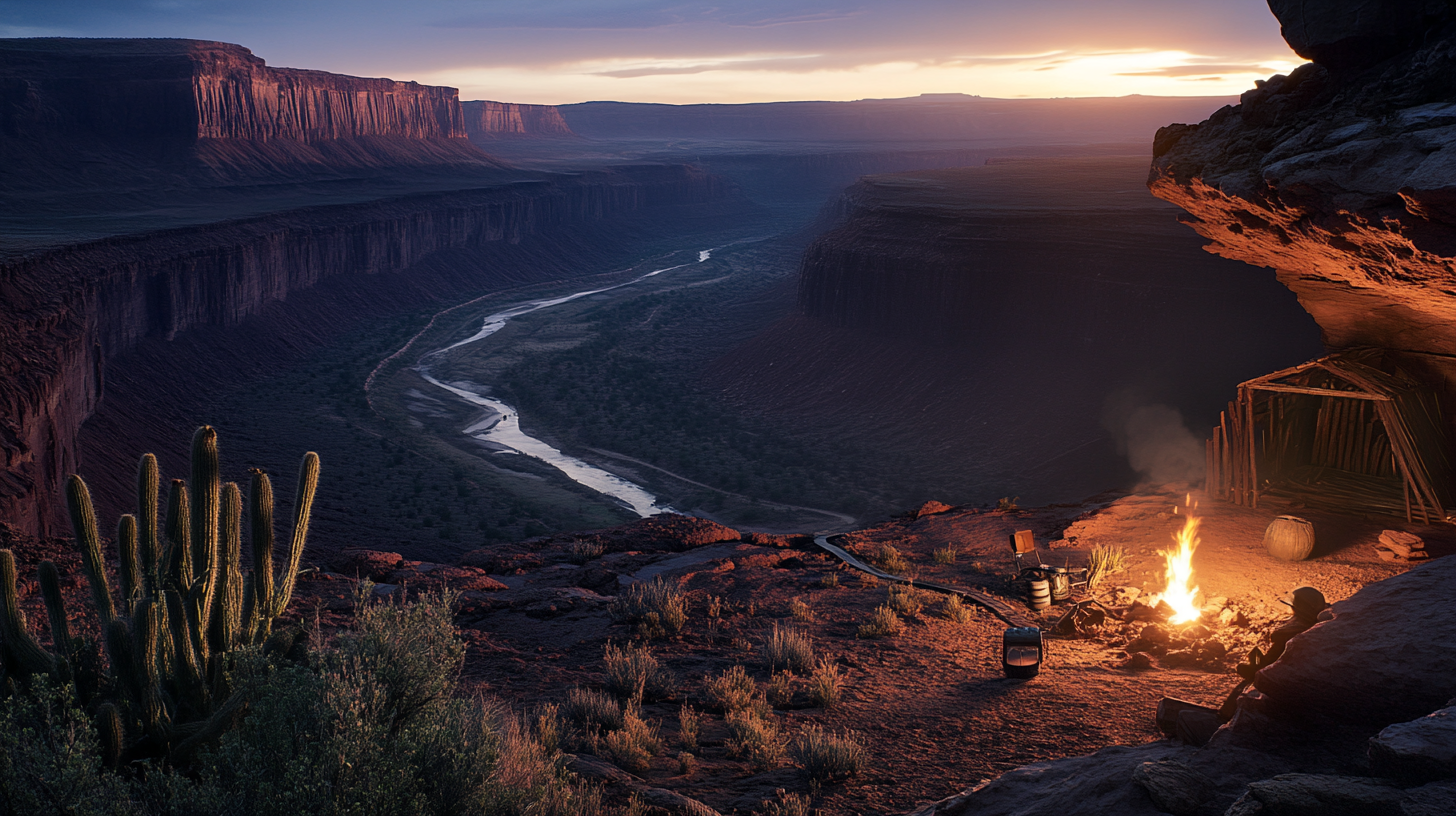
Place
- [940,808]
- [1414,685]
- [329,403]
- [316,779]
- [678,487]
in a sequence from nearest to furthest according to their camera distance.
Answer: [316,779], [1414,685], [940,808], [678,487], [329,403]

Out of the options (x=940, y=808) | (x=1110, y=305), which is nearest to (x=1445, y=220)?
(x=940, y=808)

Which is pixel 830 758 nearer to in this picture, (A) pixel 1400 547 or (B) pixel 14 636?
(B) pixel 14 636

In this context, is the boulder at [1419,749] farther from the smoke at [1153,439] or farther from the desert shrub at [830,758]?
the smoke at [1153,439]

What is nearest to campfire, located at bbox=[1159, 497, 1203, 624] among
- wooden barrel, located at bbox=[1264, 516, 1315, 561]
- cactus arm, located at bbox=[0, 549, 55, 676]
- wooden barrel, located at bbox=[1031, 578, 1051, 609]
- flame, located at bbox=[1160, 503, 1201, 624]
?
flame, located at bbox=[1160, 503, 1201, 624]

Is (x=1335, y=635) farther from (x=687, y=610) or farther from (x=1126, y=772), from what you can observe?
(x=687, y=610)

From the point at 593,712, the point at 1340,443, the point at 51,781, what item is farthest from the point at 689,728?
the point at 1340,443

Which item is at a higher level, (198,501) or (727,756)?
(198,501)

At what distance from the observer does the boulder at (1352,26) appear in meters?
9.06

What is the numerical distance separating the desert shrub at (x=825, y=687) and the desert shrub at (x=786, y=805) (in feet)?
7.52

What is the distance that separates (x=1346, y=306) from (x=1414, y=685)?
37.7ft

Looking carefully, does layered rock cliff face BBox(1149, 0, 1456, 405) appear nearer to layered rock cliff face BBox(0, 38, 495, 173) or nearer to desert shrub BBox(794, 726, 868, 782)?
desert shrub BBox(794, 726, 868, 782)

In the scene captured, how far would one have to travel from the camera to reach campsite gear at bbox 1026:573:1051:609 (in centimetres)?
1341

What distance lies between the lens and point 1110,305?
32.5 meters

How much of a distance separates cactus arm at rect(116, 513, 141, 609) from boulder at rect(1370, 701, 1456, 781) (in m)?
8.05
